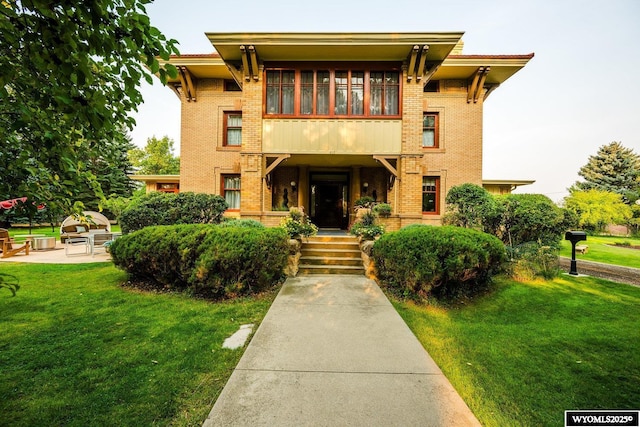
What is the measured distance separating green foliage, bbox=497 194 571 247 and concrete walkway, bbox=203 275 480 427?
5531 millimetres

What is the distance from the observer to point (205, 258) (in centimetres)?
539

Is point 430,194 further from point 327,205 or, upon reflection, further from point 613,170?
point 613,170

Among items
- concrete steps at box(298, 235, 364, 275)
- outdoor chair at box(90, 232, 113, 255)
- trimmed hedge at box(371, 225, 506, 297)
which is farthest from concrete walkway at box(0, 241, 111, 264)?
trimmed hedge at box(371, 225, 506, 297)

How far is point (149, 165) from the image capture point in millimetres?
38375

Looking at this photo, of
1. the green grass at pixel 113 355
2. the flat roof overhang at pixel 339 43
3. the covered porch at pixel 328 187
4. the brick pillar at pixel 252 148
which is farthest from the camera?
the covered porch at pixel 328 187

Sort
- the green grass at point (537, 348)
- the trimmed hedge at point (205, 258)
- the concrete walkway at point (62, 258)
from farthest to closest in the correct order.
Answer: the concrete walkway at point (62, 258) < the trimmed hedge at point (205, 258) < the green grass at point (537, 348)

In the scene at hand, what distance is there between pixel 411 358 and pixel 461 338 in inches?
57.1

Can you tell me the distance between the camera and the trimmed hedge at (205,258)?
5477mm

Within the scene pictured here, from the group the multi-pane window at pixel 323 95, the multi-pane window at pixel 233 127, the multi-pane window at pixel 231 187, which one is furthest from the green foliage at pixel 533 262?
the multi-pane window at pixel 233 127

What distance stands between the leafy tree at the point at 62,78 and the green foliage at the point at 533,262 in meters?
8.32

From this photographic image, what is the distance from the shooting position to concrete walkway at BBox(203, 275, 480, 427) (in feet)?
7.74

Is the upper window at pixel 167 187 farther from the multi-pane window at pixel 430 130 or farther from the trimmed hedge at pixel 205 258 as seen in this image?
the multi-pane window at pixel 430 130

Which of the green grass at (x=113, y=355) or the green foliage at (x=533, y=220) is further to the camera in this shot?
the green foliage at (x=533, y=220)

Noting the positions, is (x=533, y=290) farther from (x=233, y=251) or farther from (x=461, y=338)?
(x=233, y=251)
